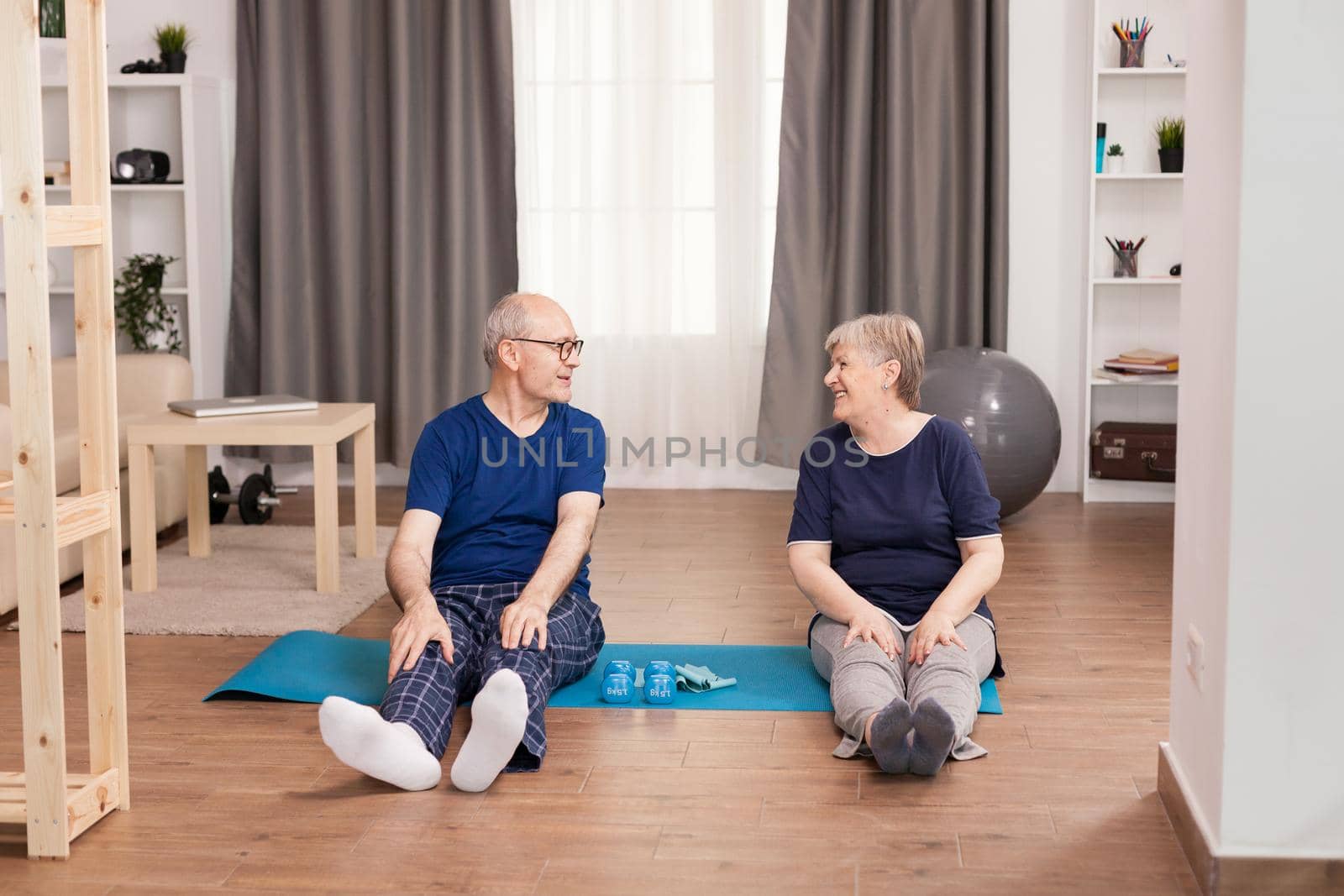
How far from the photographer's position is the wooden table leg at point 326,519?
372 centimetres

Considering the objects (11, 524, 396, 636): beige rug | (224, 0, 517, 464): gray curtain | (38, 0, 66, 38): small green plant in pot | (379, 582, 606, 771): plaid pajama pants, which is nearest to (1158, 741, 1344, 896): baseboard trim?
(379, 582, 606, 771): plaid pajama pants

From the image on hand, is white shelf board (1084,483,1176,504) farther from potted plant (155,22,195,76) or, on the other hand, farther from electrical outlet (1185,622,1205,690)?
potted plant (155,22,195,76)

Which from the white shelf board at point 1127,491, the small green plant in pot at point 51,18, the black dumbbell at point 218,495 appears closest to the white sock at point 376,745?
the black dumbbell at point 218,495

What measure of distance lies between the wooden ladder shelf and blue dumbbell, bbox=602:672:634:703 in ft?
3.02

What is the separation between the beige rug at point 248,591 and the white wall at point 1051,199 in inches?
96.7

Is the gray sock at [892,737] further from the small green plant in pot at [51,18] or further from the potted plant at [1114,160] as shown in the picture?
the small green plant in pot at [51,18]

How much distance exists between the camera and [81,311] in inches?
83.3

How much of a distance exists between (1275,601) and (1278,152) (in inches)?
22.7

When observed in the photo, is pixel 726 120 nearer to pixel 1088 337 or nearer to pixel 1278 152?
pixel 1088 337

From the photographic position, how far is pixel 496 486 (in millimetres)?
2861

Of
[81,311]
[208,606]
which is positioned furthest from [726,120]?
[81,311]

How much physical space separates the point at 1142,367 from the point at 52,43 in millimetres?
4031

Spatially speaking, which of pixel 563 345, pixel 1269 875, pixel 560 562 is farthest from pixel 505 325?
pixel 1269 875

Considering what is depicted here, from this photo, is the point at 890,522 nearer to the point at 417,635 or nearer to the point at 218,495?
the point at 417,635
